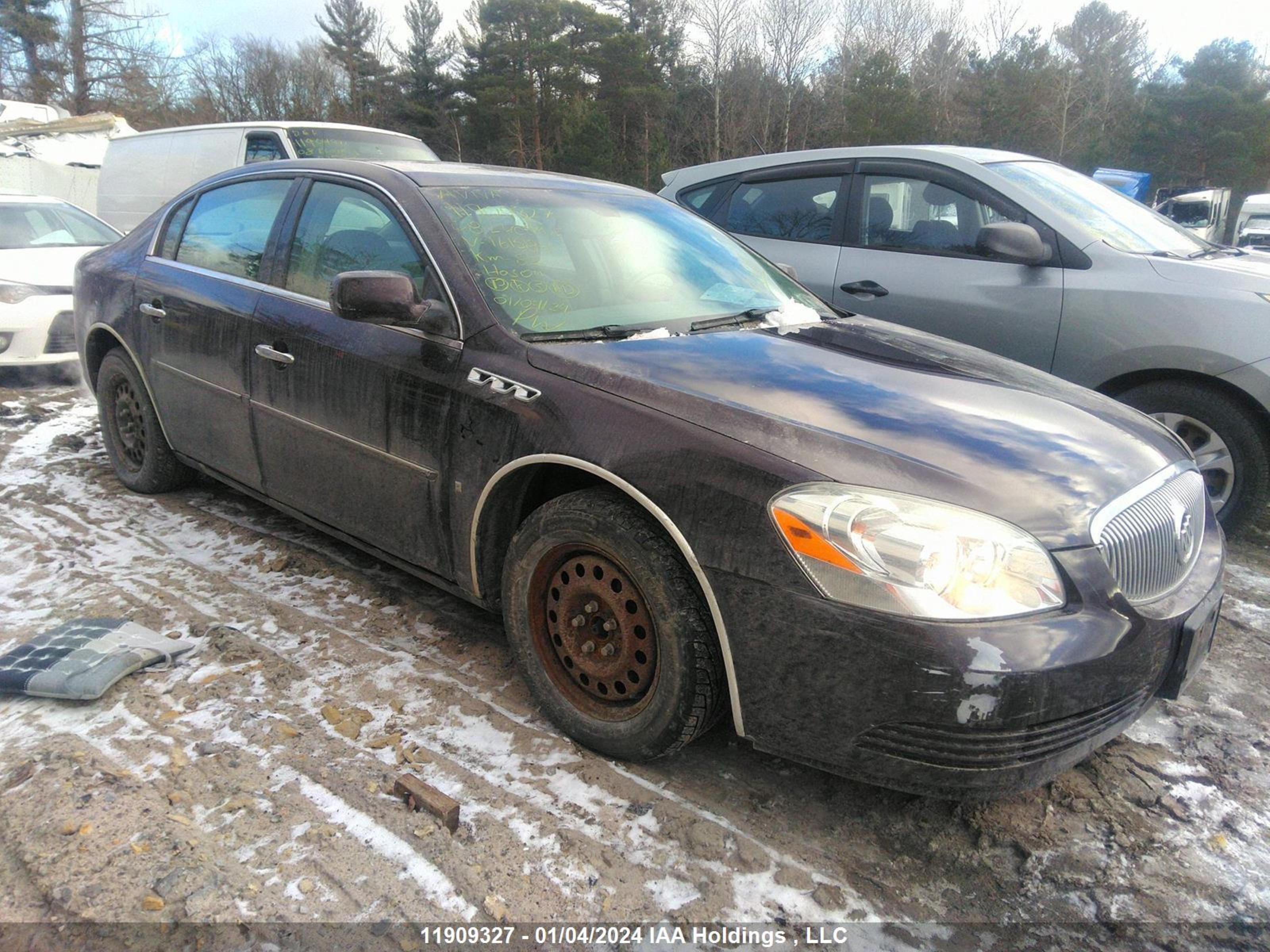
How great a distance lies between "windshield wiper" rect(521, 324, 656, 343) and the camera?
2.67 metres

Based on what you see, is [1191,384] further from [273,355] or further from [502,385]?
[273,355]

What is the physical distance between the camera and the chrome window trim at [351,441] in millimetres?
2840

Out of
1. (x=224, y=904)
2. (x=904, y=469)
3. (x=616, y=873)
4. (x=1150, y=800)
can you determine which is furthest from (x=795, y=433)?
(x=224, y=904)

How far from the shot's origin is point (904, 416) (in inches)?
90.0

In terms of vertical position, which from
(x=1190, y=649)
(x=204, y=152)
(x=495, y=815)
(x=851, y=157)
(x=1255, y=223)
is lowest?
(x=495, y=815)

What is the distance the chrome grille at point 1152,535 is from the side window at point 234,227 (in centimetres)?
321

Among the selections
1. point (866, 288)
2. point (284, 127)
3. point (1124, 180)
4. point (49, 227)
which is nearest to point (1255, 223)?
point (1124, 180)

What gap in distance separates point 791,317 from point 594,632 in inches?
56.8

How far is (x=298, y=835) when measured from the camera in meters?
2.18

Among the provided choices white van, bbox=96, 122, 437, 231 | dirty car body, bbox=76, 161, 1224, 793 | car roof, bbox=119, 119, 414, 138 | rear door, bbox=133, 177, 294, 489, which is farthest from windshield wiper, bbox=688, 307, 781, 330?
car roof, bbox=119, 119, 414, 138

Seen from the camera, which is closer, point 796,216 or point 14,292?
point 796,216

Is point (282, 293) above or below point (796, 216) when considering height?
below

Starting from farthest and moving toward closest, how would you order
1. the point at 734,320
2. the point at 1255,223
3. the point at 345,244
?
the point at 1255,223, the point at 345,244, the point at 734,320

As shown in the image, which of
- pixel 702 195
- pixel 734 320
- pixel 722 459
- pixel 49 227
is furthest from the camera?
pixel 49 227
